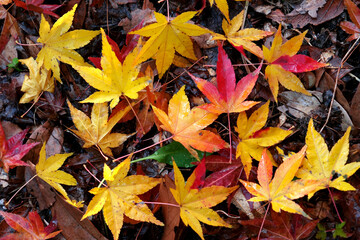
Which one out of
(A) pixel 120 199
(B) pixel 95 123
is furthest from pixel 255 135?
(B) pixel 95 123

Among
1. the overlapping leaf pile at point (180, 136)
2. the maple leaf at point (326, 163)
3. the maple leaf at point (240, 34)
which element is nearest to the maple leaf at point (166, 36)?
the overlapping leaf pile at point (180, 136)

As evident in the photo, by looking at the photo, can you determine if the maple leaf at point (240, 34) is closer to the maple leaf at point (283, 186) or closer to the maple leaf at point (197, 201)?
the maple leaf at point (283, 186)

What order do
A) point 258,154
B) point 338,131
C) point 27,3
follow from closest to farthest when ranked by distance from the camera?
point 258,154, point 338,131, point 27,3

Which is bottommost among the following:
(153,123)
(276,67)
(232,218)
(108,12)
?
(232,218)

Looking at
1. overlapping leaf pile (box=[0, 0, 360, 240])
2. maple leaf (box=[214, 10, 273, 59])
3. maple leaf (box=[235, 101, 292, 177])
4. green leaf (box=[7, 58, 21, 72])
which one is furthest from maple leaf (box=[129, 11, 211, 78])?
green leaf (box=[7, 58, 21, 72])

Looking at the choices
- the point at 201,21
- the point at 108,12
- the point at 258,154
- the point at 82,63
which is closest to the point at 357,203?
the point at 258,154

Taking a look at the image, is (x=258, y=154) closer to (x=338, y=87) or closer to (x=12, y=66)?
(x=338, y=87)

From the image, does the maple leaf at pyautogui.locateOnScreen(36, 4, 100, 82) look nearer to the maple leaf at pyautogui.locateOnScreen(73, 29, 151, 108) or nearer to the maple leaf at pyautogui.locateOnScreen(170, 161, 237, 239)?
the maple leaf at pyautogui.locateOnScreen(73, 29, 151, 108)
